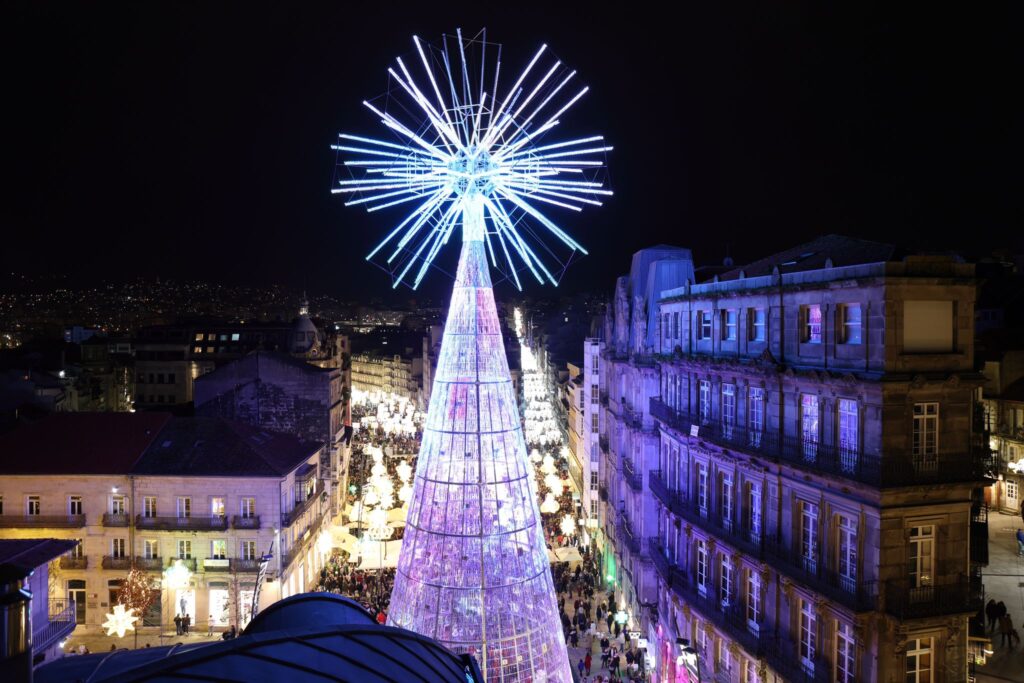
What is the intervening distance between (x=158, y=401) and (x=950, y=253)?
311 ft

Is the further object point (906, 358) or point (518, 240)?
point (518, 240)

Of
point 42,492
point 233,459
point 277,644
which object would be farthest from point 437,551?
point 42,492

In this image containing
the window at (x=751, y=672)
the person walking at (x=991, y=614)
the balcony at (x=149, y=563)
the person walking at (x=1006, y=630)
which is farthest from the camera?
the balcony at (x=149, y=563)

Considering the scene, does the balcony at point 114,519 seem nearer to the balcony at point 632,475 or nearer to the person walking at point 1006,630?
the balcony at point 632,475

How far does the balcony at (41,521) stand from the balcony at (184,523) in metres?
3.53

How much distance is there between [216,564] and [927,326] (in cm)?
3831

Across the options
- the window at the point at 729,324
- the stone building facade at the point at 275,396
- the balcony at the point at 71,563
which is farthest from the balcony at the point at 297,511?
the window at the point at 729,324

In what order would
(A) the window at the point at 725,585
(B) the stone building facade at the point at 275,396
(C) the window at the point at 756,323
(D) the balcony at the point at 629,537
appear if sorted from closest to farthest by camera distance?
(C) the window at the point at 756,323, (A) the window at the point at 725,585, (D) the balcony at the point at 629,537, (B) the stone building facade at the point at 275,396

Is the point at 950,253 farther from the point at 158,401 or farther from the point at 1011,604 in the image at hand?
the point at 158,401

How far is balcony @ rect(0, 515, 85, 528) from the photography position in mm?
41625

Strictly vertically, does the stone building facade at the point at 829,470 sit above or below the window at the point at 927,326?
below

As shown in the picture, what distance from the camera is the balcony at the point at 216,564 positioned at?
41875 millimetres

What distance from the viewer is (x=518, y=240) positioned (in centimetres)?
2477

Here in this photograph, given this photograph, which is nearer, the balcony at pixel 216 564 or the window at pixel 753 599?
the window at pixel 753 599
